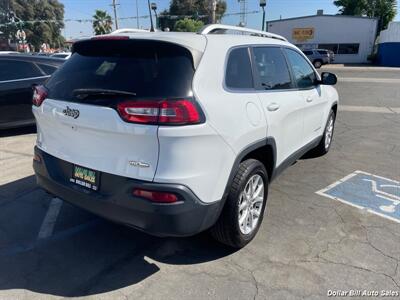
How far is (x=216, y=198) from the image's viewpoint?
249 centimetres

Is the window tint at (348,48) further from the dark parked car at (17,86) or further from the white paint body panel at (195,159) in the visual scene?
the white paint body panel at (195,159)

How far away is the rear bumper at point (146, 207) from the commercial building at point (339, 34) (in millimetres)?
43549

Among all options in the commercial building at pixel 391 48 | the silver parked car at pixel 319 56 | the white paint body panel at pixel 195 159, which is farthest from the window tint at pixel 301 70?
the commercial building at pixel 391 48

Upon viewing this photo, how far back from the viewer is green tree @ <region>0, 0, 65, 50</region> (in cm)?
6562

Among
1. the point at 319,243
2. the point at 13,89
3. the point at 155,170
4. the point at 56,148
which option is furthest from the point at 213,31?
the point at 13,89

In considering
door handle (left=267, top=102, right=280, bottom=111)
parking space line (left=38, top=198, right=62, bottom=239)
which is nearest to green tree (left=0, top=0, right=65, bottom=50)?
parking space line (left=38, top=198, right=62, bottom=239)

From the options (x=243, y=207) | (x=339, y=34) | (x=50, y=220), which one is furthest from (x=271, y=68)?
(x=339, y=34)

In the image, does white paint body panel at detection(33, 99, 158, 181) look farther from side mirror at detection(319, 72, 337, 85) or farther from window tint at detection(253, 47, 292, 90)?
side mirror at detection(319, 72, 337, 85)

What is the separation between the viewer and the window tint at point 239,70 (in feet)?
8.83

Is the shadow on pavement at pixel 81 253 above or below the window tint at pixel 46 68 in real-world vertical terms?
below

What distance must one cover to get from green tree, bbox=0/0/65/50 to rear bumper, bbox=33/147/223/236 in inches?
2823

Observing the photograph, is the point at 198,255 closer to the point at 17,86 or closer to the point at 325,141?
the point at 325,141

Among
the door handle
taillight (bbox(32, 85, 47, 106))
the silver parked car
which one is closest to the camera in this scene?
taillight (bbox(32, 85, 47, 106))

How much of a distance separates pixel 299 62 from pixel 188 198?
9.05ft
